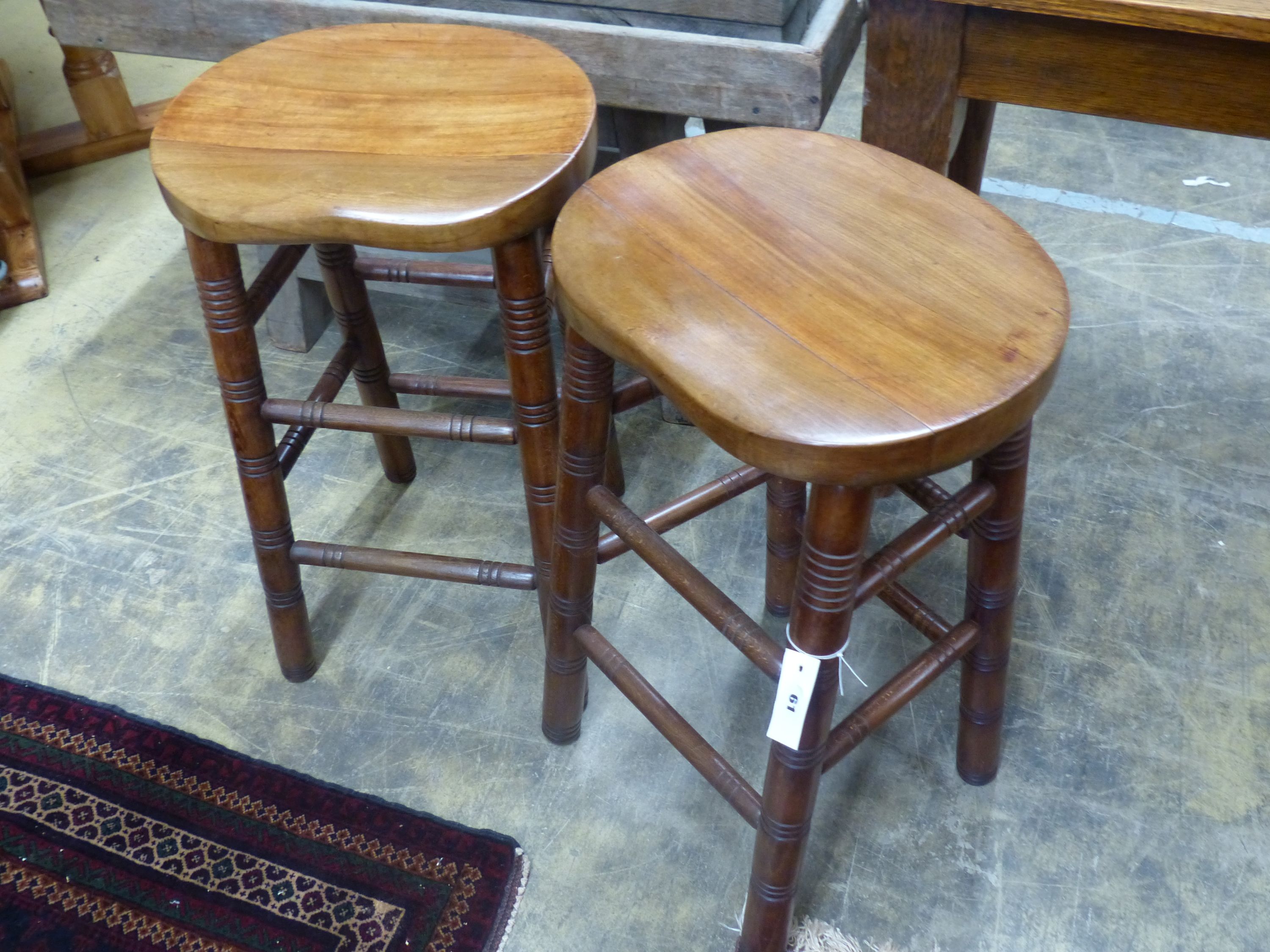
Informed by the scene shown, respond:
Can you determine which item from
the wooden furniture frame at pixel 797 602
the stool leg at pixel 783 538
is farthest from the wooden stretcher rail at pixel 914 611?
the stool leg at pixel 783 538

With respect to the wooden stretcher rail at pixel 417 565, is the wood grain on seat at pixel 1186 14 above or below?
above

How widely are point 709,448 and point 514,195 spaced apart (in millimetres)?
859

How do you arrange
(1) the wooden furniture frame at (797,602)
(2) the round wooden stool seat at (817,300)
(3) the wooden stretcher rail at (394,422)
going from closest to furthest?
(2) the round wooden stool seat at (817,300) → (1) the wooden furniture frame at (797,602) → (3) the wooden stretcher rail at (394,422)

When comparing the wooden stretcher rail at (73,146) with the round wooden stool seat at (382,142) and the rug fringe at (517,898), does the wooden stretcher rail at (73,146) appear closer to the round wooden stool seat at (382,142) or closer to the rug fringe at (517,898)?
the round wooden stool seat at (382,142)

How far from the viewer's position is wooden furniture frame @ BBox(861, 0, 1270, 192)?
37.8 inches

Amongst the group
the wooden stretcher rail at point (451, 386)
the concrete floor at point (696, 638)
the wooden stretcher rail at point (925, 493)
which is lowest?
the concrete floor at point (696, 638)

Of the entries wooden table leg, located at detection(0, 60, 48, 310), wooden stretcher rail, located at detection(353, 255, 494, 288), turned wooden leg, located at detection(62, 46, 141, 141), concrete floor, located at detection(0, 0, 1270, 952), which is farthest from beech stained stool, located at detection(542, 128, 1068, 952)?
turned wooden leg, located at detection(62, 46, 141, 141)

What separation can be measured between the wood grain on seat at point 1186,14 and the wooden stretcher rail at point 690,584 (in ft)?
2.02

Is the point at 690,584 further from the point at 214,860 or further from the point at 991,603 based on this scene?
the point at 214,860

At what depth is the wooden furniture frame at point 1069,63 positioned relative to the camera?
0.96m

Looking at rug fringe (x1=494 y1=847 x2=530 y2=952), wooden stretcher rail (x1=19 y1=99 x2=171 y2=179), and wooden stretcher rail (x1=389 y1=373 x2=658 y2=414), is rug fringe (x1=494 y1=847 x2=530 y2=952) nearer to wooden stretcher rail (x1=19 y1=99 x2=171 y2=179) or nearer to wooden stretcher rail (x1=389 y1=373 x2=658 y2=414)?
wooden stretcher rail (x1=389 y1=373 x2=658 y2=414)

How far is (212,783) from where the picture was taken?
134 centimetres

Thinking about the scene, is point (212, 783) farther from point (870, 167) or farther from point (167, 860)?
point (870, 167)

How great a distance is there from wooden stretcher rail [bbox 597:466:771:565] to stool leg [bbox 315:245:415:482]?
43 cm
